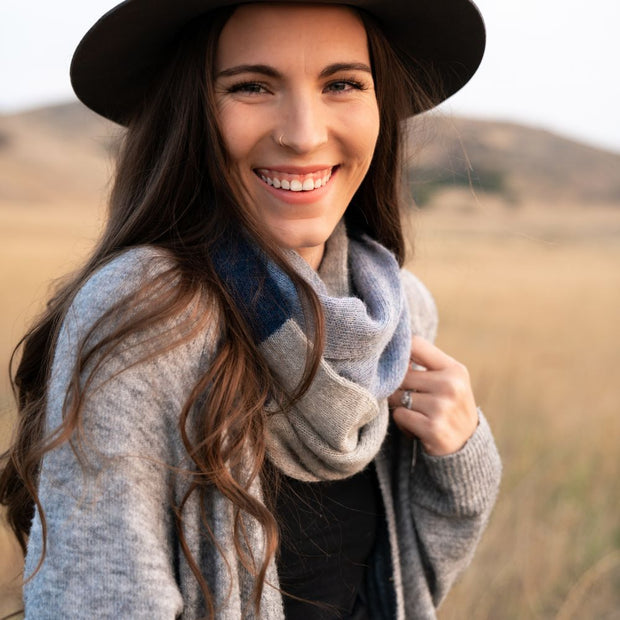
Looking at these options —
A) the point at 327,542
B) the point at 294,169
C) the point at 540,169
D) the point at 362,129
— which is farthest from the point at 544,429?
the point at 540,169

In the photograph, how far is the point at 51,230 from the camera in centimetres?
1446

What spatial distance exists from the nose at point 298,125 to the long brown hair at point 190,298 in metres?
0.13

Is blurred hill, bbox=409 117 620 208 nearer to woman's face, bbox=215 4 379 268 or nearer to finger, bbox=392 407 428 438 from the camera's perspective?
finger, bbox=392 407 428 438

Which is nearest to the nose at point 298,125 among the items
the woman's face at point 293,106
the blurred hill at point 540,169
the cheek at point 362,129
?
the woman's face at point 293,106

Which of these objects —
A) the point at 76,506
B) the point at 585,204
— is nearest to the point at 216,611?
the point at 76,506

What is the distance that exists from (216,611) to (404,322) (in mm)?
803

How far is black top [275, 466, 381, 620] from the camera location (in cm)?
179

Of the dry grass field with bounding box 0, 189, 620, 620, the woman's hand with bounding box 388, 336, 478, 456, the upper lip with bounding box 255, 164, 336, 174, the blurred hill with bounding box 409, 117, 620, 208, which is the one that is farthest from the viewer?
the blurred hill with bounding box 409, 117, 620, 208

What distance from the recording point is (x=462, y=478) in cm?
199

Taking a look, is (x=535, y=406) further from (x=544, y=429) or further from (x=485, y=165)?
(x=485, y=165)

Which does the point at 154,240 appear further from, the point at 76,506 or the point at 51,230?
the point at 51,230

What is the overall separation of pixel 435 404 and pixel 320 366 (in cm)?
47

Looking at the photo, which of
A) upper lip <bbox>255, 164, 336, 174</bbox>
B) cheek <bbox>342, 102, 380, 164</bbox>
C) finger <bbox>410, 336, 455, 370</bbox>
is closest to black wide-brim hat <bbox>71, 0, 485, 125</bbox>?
cheek <bbox>342, 102, 380, 164</bbox>

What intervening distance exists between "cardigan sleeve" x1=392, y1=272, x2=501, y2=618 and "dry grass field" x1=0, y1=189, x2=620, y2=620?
1.97ft
